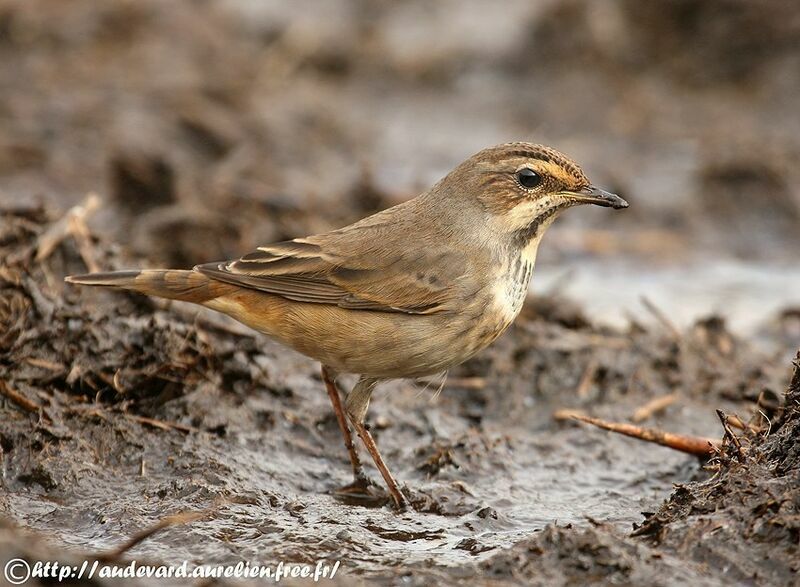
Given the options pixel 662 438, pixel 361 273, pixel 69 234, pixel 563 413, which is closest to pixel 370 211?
pixel 69 234

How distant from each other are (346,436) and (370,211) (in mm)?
4478

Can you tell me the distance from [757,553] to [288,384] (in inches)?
156

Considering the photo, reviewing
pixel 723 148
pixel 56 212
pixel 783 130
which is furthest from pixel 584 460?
pixel 783 130

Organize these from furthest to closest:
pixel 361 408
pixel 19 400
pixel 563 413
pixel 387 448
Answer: pixel 563 413
pixel 387 448
pixel 361 408
pixel 19 400

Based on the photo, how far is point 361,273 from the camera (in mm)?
7457

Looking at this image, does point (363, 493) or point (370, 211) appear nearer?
point (363, 493)

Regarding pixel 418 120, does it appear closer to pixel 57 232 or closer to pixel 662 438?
pixel 57 232

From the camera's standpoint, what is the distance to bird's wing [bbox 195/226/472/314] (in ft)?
23.9

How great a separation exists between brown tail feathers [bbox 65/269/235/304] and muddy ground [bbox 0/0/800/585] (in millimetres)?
354

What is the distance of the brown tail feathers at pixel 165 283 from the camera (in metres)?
7.33

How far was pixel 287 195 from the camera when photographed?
39.3ft

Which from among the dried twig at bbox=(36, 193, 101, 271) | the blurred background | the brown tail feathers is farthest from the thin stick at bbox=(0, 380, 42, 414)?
the blurred background

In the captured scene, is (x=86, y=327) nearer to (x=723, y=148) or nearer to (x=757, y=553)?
(x=757, y=553)

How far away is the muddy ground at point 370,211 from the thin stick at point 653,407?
5cm
